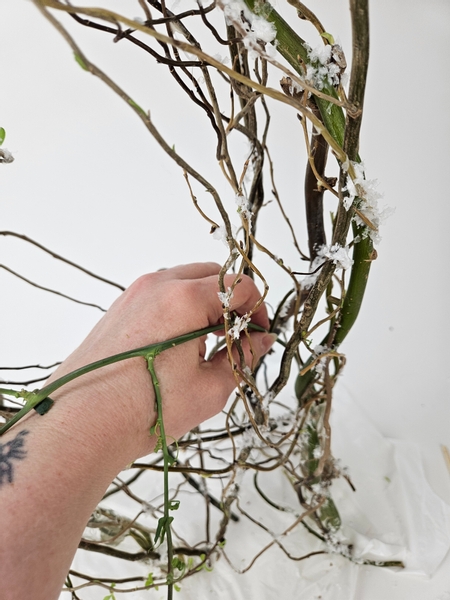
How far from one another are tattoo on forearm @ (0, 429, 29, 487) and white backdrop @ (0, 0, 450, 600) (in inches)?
13.3

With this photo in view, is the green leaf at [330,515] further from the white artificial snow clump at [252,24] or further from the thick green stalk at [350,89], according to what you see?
the white artificial snow clump at [252,24]

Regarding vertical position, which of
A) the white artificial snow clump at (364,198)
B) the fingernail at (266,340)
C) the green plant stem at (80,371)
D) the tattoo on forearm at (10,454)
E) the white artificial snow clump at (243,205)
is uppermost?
the fingernail at (266,340)

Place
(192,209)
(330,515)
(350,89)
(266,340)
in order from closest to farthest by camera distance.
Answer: (350,89) → (266,340) → (330,515) → (192,209)

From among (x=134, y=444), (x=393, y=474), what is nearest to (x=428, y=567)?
(x=393, y=474)

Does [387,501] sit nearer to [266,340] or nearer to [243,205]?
[266,340]

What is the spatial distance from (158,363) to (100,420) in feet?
0.19

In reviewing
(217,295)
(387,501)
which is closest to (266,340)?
(217,295)

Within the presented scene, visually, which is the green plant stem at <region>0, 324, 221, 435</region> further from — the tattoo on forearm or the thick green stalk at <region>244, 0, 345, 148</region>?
the thick green stalk at <region>244, 0, 345, 148</region>

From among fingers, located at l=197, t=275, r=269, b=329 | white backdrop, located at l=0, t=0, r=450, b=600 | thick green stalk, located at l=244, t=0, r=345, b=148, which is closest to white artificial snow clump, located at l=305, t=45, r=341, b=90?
thick green stalk, located at l=244, t=0, r=345, b=148

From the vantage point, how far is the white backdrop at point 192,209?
0.64 meters

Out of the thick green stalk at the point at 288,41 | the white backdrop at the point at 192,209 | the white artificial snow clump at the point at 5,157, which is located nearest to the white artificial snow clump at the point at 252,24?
the thick green stalk at the point at 288,41

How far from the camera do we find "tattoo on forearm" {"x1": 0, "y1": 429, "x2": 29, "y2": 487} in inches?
11.1

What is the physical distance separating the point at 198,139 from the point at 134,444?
0.56m

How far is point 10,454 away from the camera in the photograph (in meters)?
0.29
